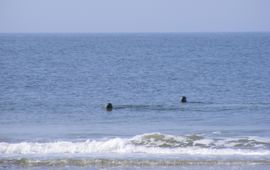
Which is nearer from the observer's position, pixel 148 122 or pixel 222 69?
pixel 148 122

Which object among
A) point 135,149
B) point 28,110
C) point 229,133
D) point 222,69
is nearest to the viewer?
point 135,149

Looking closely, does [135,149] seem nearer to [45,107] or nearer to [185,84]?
[45,107]

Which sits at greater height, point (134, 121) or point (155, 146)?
point (134, 121)

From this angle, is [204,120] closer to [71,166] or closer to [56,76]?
[71,166]

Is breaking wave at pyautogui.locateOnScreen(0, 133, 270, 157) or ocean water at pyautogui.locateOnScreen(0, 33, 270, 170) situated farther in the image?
breaking wave at pyautogui.locateOnScreen(0, 133, 270, 157)

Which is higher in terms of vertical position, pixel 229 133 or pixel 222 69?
pixel 222 69

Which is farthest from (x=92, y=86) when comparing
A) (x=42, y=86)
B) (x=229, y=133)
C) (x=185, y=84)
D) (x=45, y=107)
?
(x=229, y=133)

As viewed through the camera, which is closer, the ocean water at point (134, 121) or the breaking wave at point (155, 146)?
the ocean water at point (134, 121)

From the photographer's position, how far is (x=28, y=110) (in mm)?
34656

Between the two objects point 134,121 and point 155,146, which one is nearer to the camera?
point 155,146

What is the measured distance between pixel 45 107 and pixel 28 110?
141 cm

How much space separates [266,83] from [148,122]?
20611mm

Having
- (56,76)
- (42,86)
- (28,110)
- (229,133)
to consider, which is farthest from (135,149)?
(56,76)

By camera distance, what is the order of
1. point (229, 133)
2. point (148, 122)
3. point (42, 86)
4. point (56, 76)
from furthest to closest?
1. point (56, 76)
2. point (42, 86)
3. point (148, 122)
4. point (229, 133)
